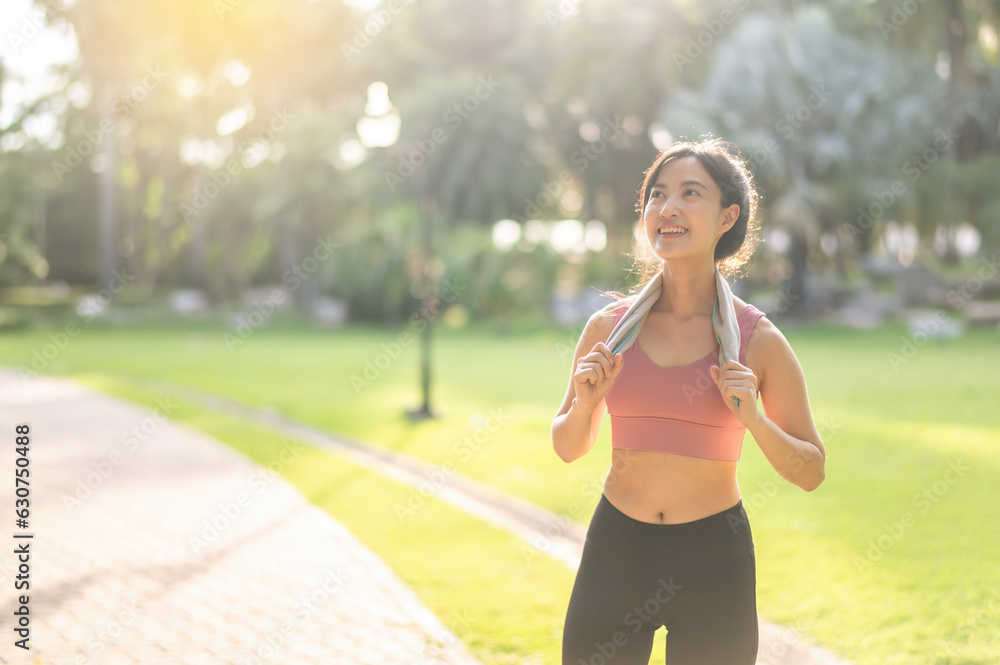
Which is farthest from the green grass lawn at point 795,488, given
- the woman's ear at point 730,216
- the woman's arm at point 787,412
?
the woman's ear at point 730,216

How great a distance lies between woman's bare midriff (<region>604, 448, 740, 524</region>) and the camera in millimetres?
2637

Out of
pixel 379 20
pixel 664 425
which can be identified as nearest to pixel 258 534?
pixel 664 425

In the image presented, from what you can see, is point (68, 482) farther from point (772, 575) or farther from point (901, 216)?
point (901, 216)

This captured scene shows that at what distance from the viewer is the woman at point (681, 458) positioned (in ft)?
8.45

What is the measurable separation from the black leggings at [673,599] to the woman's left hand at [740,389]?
0.41 metres

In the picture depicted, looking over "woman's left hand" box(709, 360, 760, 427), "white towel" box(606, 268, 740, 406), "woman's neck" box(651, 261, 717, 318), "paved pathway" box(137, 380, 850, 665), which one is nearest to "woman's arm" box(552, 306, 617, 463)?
"white towel" box(606, 268, 740, 406)

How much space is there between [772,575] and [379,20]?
44067 millimetres

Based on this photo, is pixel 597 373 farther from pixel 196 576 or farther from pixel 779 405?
pixel 196 576

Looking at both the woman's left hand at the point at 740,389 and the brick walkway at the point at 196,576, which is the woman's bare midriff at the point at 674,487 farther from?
the brick walkway at the point at 196,576

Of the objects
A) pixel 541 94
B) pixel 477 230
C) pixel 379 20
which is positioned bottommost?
pixel 477 230

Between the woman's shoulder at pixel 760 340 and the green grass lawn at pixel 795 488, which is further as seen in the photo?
the green grass lawn at pixel 795 488

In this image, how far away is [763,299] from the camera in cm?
3800

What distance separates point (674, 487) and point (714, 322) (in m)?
0.50

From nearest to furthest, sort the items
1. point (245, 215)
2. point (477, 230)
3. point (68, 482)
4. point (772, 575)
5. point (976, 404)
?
point (772, 575) < point (68, 482) < point (976, 404) < point (477, 230) < point (245, 215)
